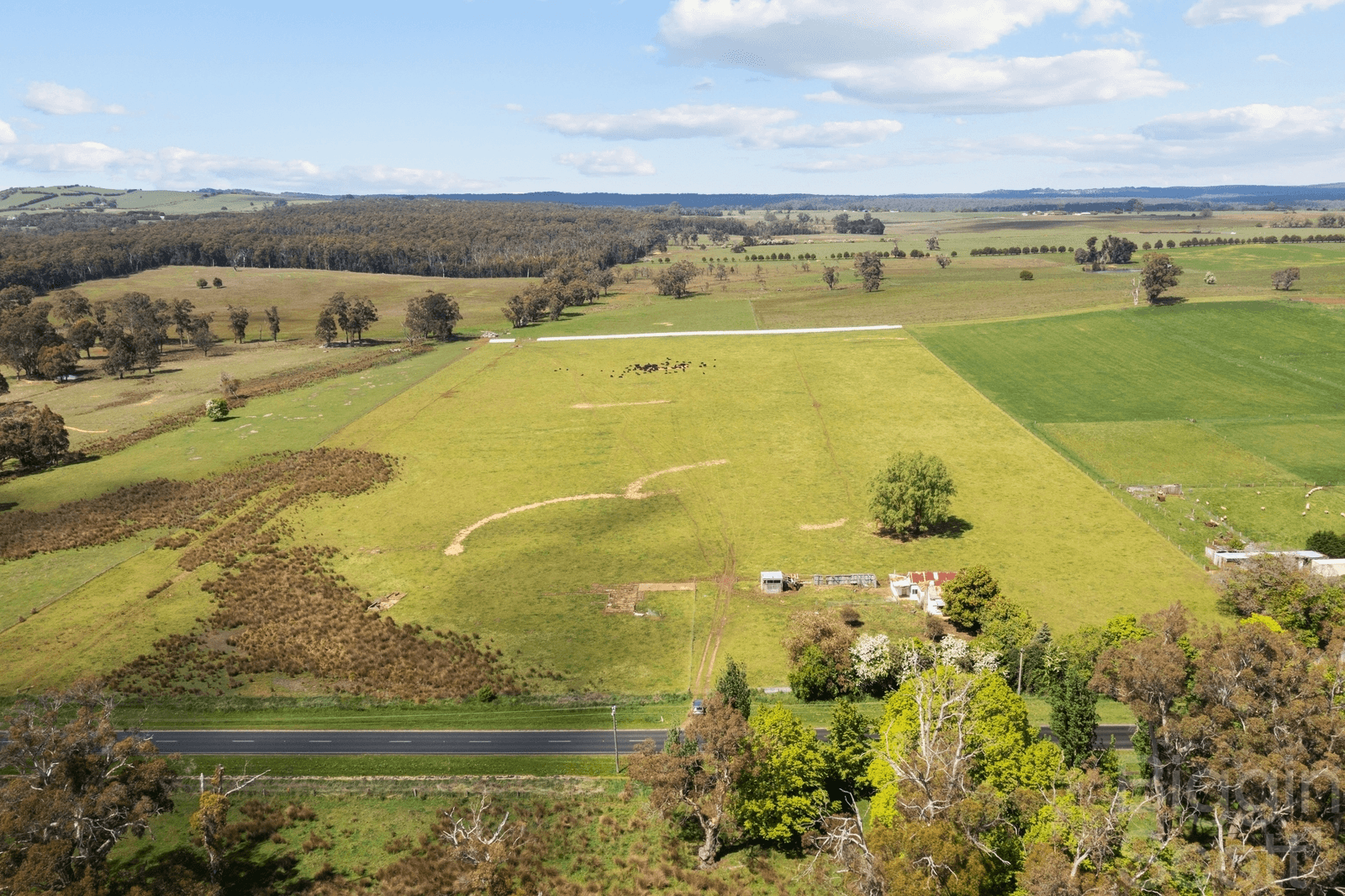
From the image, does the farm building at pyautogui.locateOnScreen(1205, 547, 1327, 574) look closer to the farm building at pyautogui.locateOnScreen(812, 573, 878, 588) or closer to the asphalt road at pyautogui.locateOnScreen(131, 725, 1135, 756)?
the asphalt road at pyautogui.locateOnScreen(131, 725, 1135, 756)

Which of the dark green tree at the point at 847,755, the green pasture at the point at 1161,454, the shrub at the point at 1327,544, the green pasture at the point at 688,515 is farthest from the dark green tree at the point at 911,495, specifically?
the dark green tree at the point at 847,755

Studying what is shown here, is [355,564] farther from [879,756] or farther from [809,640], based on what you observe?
[879,756]

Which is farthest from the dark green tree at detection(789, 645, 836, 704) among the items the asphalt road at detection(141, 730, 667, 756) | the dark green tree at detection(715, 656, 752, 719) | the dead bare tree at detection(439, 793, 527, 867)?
the dead bare tree at detection(439, 793, 527, 867)

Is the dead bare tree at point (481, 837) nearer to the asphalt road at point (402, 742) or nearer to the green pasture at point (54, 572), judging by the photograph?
the asphalt road at point (402, 742)

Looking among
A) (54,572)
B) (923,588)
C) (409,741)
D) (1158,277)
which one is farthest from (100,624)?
(1158,277)

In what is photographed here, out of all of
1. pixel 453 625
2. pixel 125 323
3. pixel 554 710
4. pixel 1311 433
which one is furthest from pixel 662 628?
pixel 125 323

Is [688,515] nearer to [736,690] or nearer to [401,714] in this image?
[736,690]
